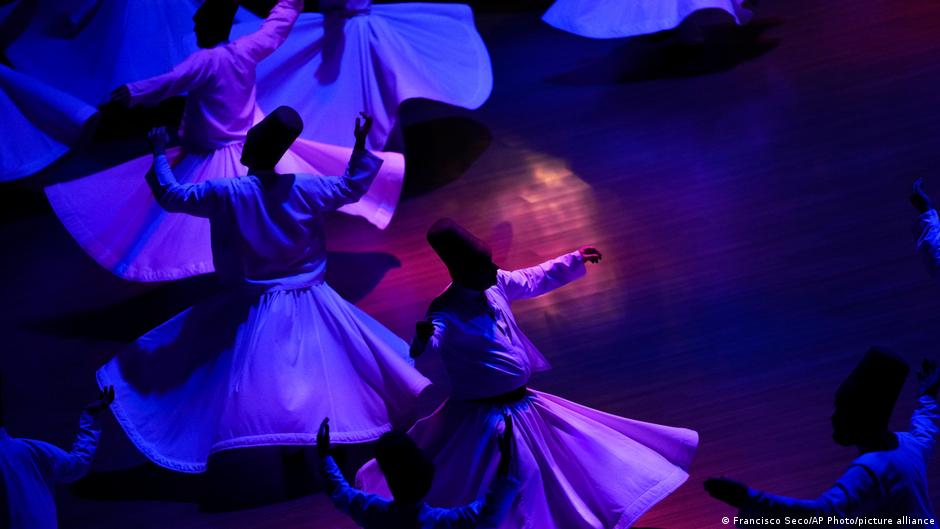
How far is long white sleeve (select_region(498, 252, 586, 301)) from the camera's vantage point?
378cm

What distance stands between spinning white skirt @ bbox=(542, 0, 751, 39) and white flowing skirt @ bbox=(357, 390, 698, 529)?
4235 millimetres

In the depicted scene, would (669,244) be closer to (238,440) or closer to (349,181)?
(349,181)

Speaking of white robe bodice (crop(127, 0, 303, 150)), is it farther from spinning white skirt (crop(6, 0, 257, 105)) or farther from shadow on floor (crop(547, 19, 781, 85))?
shadow on floor (crop(547, 19, 781, 85))

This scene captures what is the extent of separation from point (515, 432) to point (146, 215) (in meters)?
2.74

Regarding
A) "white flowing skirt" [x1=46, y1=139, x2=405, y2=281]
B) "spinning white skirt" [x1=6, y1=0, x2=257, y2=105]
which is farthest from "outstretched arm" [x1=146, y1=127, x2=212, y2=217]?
"spinning white skirt" [x1=6, y1=0, x2=257, y2=105]

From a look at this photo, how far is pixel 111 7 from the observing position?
26.0 feet

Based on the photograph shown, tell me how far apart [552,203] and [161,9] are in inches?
131

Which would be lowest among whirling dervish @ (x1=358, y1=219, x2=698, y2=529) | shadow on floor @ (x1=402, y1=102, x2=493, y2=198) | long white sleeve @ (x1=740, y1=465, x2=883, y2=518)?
shadow on floor @ (x1=402, y1=102, x2=493, y2=198)

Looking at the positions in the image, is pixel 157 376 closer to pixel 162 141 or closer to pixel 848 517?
pixel 162 141

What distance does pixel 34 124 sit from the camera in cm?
670

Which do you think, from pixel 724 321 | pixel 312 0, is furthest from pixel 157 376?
pixel 312 0

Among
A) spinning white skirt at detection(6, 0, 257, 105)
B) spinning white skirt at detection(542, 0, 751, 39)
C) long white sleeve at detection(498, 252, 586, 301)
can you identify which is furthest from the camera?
spinning white skirt at detection(6, 0, 257, 105)

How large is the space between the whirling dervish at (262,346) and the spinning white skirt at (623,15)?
3.53 meters

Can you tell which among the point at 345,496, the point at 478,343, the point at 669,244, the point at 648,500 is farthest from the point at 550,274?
the point at 669,244
